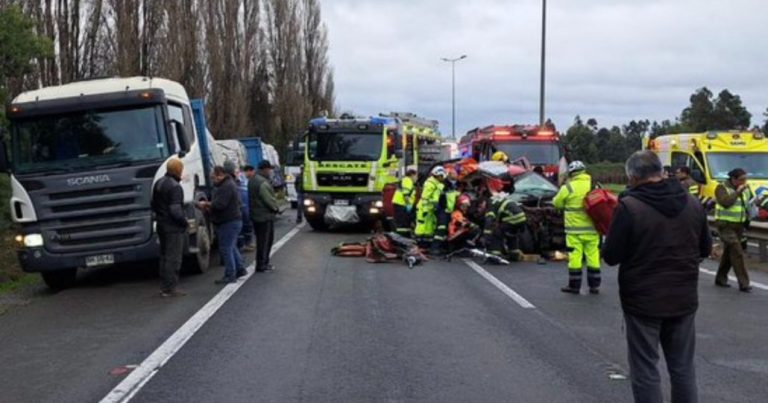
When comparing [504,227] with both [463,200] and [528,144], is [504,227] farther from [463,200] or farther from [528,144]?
[528,144]

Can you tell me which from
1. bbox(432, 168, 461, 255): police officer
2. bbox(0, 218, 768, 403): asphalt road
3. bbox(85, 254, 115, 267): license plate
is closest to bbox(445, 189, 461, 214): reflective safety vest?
bbox(432, 168, 461, 255): police officer

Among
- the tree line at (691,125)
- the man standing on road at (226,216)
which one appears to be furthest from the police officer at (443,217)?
the tree line at (691,125)

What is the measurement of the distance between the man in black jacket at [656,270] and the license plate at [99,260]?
813 cm

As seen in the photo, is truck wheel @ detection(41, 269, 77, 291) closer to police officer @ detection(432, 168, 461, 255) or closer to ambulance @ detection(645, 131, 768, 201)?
police officer @ detection(432, 168, 461, 255)

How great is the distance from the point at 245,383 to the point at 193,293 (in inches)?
192

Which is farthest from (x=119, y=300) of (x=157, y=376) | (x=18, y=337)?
(x=157, y=376)

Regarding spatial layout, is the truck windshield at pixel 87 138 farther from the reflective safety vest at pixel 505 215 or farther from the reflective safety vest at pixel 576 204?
the reflective safety vest at pixel 505 215

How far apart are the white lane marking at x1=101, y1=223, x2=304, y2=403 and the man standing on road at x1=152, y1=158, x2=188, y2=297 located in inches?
26.8

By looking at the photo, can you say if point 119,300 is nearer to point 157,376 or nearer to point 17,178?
point 17,178

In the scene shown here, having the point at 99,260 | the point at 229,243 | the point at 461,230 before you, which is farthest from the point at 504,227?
the point at 99,260

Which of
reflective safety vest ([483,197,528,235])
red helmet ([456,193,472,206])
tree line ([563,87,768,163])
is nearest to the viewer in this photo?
reflective safety vest ([483,197,528,235])

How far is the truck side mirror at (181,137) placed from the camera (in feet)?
39.5

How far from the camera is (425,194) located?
606 inches

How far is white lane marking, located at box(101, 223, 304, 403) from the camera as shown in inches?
244
